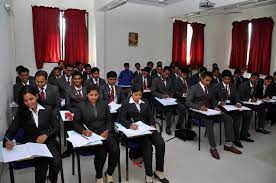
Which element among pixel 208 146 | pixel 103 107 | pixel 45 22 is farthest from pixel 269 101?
pixel 45 22

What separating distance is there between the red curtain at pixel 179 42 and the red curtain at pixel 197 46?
425 millimetres

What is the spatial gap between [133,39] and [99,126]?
596 centimetres

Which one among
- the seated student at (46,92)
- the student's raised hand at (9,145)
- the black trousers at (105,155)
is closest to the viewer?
the student's raised hand at (9,145)

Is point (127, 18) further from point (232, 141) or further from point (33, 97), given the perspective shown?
point (33, 97)

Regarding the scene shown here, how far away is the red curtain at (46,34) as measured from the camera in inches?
272

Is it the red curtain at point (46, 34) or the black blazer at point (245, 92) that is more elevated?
the red curtain at point (46, 34)

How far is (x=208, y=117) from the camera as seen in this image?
13.8 feet

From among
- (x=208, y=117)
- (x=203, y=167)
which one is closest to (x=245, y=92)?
(x=208, y=117)

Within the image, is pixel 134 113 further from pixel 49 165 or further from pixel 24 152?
pixel 24 152

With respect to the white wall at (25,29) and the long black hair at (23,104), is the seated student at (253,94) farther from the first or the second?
the white wall at (25,29)

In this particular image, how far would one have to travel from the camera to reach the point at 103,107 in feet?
10.5

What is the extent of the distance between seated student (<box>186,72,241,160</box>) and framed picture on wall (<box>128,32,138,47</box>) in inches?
179

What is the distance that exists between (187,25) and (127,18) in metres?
2.49

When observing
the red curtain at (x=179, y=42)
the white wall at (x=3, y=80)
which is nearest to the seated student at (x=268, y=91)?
the red curtain at (x=179, y=42)
